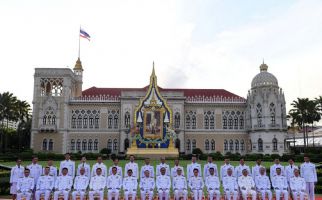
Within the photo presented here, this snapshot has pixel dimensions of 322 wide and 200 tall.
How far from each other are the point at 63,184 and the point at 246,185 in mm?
7954

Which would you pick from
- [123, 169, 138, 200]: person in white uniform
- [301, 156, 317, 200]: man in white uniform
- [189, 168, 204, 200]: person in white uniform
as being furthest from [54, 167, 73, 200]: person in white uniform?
[301, 156, 317, 200]: man in white uniform

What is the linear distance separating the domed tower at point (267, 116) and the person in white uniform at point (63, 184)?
47072mm

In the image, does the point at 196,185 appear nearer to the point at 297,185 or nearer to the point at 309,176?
the point at 297,185

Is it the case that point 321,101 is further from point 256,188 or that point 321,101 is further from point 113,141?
point 256,188

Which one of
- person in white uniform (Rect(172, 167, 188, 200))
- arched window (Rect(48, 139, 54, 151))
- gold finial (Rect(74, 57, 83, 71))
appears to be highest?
gold finial (Rect(74, 57, 83, 71))

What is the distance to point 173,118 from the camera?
193 ft

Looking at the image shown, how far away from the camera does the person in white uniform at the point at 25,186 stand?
46.3 feet

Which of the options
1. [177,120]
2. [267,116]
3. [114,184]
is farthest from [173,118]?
[114,184]

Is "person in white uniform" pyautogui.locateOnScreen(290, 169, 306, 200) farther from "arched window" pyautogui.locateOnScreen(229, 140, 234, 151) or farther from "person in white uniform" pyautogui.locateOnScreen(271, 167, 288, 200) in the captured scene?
"arched window" pyautogui.locateOnScreen(229, 140, 234, 151)

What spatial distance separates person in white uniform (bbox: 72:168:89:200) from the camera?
46.8ft

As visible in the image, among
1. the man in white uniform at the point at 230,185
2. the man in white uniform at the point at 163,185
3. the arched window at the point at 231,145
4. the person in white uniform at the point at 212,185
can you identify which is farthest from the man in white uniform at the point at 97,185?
the arched window at the point at 231,145

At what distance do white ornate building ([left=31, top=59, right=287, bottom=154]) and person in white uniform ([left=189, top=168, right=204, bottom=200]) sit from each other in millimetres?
42949

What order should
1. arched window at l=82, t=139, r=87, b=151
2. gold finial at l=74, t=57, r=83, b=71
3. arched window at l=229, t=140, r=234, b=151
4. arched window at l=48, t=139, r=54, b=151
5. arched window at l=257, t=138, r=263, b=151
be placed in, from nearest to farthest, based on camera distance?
1. arched window at l=257, t=138, r=263, b=151
2. arched window at l=48, t=139, r=54, b=151
3. arched window at l=82, t=139, r=87, b=151
4. arched window at l=229, t=140, r=234, b=151
5. gold finial at l=74, t=57, r=83, b=71

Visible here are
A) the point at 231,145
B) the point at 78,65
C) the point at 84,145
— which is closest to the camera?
the point at 84,145
